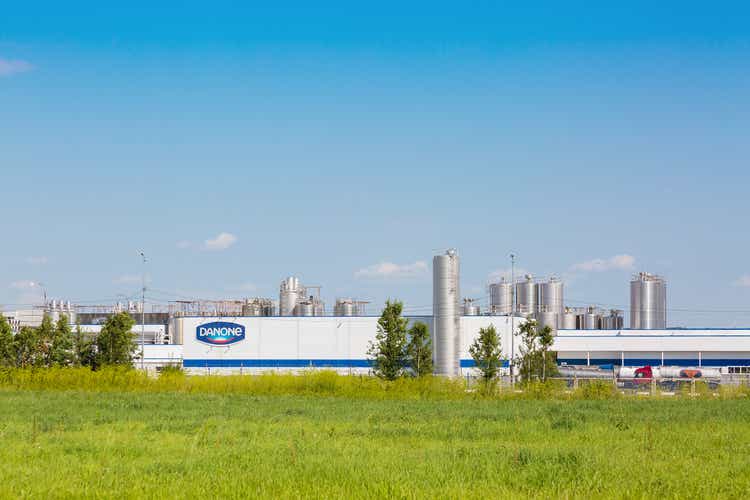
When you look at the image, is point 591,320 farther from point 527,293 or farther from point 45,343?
point 45,343

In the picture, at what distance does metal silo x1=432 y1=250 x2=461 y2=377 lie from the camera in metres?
68.9

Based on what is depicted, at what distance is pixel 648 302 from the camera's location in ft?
293

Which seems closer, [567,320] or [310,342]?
[310,342]

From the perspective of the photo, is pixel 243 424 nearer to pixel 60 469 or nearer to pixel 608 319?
pixel 60 469

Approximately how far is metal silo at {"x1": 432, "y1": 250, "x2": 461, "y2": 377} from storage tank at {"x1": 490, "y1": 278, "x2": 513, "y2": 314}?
17.5 meters

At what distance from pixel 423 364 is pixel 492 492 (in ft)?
147

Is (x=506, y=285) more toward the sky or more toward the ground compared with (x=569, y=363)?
more toward the sky

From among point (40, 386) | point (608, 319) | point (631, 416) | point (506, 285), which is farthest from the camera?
point (608, 319)

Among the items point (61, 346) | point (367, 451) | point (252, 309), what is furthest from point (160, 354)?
point (367, 451)

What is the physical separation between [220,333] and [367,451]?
6077 centimetres

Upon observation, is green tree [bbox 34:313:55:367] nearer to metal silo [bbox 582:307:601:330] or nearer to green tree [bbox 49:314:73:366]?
green tree [bbox 49:314:73:366]

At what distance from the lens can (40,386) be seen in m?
42.5

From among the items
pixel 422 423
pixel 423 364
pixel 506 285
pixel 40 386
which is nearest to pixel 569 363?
pixel 506 285

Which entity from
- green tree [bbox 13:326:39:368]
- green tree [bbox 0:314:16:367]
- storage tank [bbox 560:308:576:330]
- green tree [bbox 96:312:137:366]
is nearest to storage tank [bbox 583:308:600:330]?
storage tank [bbox 560:308:576:330]
